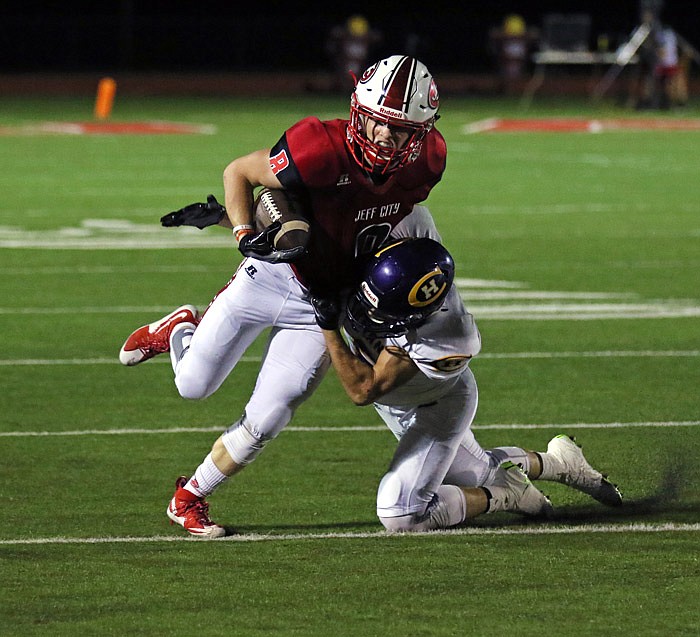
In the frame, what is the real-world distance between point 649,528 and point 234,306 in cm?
161

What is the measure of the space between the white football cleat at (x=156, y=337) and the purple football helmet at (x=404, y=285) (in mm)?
1084

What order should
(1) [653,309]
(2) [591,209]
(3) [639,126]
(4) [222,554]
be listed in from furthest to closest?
1. (3) [639,126]
2. (2) [591,209]
3. (1) [653,309]
4. (4) [222,554]

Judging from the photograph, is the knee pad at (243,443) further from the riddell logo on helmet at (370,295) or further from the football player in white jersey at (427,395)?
the riddell logo on helmet at (370,295)

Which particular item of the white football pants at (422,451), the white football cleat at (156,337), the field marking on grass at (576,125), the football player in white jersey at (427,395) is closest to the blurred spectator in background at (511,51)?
the field marking on grass at (576,125)

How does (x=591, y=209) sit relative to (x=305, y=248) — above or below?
below

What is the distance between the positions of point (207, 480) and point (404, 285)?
105cm

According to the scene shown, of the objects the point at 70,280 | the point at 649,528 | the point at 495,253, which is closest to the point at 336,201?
the point at 649,528

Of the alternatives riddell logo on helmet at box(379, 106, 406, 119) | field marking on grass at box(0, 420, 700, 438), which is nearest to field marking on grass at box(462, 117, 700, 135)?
field marking on grass at box(0, 420, 700, 438)

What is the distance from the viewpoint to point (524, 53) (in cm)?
3997

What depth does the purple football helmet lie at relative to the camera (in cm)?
509

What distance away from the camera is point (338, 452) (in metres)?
6.79

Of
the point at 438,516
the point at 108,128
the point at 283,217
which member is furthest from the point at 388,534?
the point at 108,128

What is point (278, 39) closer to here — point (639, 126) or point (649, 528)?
point (639, 126)

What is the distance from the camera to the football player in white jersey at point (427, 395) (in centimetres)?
515
